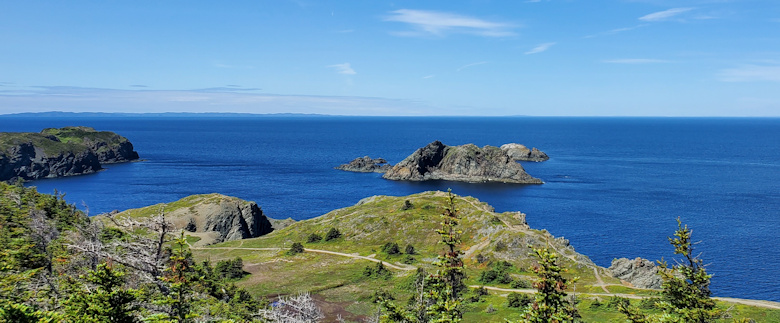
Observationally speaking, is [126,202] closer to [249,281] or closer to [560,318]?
[249,281]

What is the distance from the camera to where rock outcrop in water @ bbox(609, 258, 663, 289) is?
67.8 metres

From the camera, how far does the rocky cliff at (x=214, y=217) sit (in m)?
96.9

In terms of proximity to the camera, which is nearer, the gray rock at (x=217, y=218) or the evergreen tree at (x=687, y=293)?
the evergreen tree at (x=687, y=293)

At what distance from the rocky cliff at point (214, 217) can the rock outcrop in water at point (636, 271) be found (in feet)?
224

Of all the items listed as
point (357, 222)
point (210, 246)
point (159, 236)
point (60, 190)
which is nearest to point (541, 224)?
point (357, 222)

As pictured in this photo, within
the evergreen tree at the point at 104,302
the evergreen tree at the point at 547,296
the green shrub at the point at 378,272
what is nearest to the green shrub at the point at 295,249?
the green shrub at the point at 378,272

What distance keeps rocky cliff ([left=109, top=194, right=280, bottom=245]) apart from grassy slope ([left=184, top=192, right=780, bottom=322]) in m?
6.32

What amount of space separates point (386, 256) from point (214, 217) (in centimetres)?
4119

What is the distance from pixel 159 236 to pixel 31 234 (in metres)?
29.7

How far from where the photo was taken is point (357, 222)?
94.8m

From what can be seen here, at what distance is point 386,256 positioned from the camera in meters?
77.6

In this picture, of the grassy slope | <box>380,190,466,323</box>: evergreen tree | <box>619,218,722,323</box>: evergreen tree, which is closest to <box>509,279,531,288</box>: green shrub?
the grassy slope

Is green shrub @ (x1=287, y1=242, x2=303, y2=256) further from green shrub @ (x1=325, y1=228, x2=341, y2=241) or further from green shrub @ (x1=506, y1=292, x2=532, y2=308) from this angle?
green shrub @ (x1=506, y1=292, x2=532, y2=308)

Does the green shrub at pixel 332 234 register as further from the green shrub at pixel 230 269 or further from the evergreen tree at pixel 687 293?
the evergreen tree at pixel 687 293
